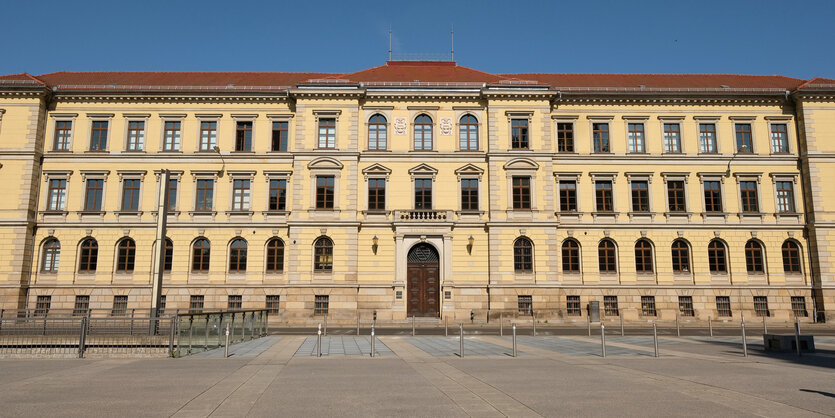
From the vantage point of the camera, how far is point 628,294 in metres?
36.3

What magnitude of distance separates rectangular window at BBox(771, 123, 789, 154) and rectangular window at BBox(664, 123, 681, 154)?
6.29m

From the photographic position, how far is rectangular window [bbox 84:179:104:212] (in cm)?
3681

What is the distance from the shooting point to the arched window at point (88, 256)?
36.1 meters

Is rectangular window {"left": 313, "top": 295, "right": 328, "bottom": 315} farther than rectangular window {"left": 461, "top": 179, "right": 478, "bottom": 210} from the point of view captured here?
No

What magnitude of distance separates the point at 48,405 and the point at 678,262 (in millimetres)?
36392

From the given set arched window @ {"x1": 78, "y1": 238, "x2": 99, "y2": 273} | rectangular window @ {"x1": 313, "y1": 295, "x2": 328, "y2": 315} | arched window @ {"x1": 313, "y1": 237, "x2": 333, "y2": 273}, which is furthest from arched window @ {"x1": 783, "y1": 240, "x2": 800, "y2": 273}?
arched window @ {"x1": 78, "y1": 238, "x2": 99, "y2": 273}

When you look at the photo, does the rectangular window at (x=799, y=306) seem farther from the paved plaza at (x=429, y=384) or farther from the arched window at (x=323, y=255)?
the arched window at (x=323, y=255)

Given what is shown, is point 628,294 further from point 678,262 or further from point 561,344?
point 561,344

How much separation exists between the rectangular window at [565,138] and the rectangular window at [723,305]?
540 inches

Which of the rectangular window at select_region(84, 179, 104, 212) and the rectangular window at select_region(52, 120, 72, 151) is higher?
the rectangular window at select_region(52, 120, 72, 151)

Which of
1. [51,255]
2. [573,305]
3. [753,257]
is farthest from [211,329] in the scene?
[753,257]

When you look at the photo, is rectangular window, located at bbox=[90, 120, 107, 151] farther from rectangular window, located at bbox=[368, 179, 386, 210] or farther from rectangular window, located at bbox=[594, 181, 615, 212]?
rectangular window, located at bbox=[594, 181, 615, 212]

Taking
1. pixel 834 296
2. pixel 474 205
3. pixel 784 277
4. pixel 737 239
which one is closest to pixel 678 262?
pixel 737 239

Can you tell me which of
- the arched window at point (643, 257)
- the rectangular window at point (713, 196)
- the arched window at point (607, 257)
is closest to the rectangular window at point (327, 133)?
the arched window at point (607, 257)
